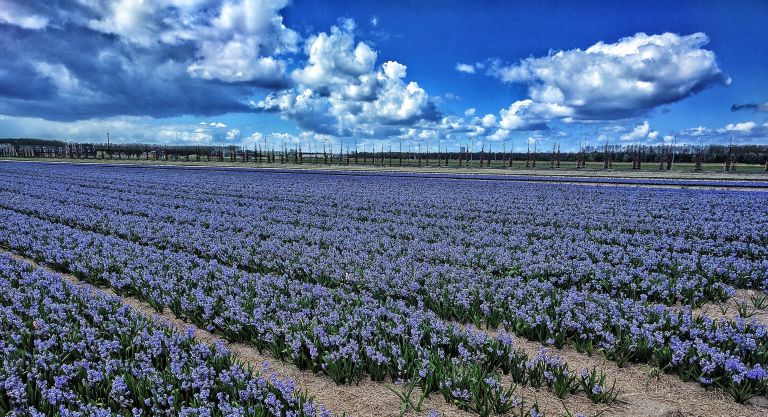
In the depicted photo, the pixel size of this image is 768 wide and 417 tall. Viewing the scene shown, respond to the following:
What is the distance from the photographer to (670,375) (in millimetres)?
5422

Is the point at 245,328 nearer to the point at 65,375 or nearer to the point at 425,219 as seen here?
the point at 65,375

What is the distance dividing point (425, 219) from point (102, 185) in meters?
25.4

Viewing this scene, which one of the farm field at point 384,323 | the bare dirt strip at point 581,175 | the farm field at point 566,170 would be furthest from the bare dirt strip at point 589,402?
the farm field at point 566,170

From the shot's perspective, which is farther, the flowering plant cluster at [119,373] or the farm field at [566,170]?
the farm field at [566,170]

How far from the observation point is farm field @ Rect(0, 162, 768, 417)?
4762 mm

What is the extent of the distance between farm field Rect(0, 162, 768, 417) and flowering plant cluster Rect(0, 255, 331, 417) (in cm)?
3

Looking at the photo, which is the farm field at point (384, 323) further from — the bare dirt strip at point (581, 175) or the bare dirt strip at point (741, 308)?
the bare dirt strip at point (581, 175)

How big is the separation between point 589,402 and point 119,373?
206 inches

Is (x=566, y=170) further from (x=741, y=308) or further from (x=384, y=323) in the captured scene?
(x=384, y=323)

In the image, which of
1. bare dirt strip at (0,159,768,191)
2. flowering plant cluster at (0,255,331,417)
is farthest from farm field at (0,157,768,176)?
flowering plant cluster at (0,255,331,417)

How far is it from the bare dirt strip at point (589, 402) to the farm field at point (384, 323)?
0.07 feet

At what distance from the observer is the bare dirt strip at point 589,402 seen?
4664mm

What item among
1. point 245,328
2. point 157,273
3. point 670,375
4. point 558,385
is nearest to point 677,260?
point 670,375

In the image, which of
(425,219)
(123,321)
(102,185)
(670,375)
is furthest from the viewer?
(102,185)
